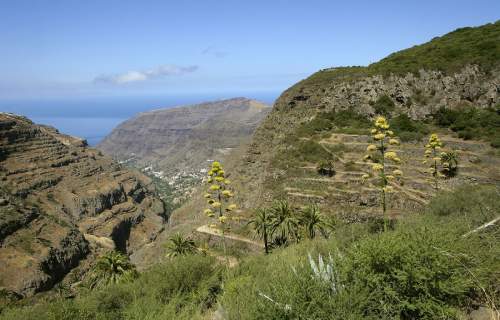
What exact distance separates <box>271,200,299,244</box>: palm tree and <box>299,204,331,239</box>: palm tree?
729 mm

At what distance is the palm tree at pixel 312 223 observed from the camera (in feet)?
103

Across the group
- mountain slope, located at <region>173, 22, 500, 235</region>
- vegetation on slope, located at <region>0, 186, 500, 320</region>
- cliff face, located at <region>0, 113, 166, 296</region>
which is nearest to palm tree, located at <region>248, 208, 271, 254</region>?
mountain slope, located at <region>173, 22, 500, 235</region>

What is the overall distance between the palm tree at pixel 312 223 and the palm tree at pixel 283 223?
0.73 metres

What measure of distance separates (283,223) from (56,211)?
79.6 meters

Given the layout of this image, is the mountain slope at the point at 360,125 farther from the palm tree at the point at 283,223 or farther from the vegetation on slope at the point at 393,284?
the vegetation on slope at the point at 393,284

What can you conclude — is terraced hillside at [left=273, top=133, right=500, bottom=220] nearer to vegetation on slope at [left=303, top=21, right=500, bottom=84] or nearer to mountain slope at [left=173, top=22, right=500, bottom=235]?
mountain slope at [left=173, top=22, right=500, bottom=235]

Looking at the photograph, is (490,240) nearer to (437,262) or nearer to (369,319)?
(437,262)

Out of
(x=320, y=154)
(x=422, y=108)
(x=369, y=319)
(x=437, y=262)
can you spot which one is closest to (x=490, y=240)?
(x=437, y=262)

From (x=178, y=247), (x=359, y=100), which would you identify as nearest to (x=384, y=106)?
(x=359, y=100)

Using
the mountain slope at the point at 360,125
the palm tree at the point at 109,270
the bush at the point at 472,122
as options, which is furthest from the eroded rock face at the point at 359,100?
the palm tree at the point at 109,270

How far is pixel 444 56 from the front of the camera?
58.2 m

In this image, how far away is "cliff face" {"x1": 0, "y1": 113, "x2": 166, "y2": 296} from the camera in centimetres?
6712

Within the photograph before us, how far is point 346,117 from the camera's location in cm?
5575

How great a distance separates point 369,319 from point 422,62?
2214 inches
